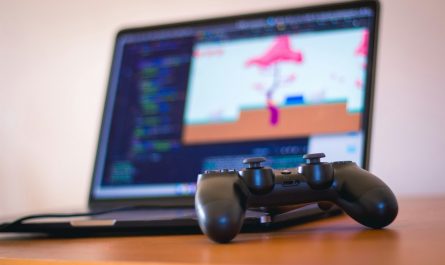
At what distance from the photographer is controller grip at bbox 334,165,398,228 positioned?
1.35ft

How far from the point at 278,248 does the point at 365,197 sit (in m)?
0.09

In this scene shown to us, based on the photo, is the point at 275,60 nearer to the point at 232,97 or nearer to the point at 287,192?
the point at 232,97

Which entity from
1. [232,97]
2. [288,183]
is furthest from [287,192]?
[232,97]

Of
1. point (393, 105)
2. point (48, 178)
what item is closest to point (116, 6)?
point (48, 178)

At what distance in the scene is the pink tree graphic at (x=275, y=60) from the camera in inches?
29.4

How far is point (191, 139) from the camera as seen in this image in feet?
2.58

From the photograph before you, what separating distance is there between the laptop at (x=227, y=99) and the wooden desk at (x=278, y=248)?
0.54 ft

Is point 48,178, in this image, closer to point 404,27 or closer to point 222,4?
point 222,4

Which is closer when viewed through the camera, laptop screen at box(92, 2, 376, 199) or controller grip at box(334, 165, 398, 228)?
controller grip at box(334, 165, 398, 228)

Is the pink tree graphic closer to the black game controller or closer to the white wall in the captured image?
the black game controller

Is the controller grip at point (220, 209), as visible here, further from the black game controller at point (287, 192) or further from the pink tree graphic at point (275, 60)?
the pink tree graphic at point (275, 60)

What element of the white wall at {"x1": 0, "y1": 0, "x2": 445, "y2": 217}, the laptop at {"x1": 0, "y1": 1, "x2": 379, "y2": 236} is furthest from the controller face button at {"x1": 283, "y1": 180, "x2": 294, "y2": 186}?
the white wall at {"x1": 0, "y1": 0, "x2": 445, "y2": 217}

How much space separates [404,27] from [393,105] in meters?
0.15

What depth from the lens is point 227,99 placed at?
78 cm
